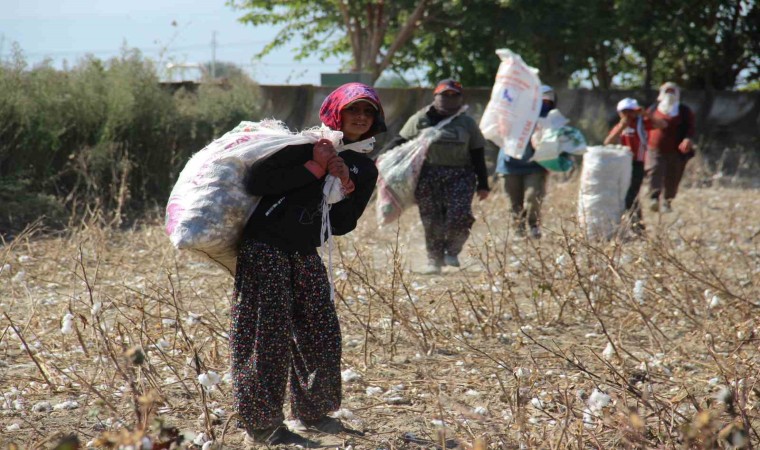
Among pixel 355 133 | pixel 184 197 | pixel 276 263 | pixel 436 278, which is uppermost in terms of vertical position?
pixel 355 133

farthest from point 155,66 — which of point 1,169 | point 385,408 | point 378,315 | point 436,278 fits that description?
point 385,408

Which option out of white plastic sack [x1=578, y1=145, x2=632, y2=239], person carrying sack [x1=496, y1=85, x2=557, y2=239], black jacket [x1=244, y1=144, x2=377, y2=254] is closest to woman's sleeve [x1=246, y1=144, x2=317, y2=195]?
black jacket [x1=244, y1=144, x2=377, y2=254]

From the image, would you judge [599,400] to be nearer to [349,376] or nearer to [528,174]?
[349,376]

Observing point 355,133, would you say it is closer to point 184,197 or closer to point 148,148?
point 184,197

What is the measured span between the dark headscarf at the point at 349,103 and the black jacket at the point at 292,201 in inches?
4.7

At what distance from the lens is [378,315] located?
5.05 m

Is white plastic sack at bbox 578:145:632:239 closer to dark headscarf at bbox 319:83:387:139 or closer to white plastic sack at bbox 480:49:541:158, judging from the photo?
white plastic sack at bbox 480:49:541:158

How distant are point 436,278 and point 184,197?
3.67m

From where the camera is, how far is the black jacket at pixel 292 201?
3.26 metres

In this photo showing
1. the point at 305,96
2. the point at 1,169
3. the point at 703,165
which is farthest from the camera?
the point at 703,165

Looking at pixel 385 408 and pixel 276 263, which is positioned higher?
pixel 276 263

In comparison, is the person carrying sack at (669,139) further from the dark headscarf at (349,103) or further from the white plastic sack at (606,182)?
the dark headscarf at (349,103)

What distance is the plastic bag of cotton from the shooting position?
319 cm

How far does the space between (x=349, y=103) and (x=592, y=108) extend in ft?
44.6
